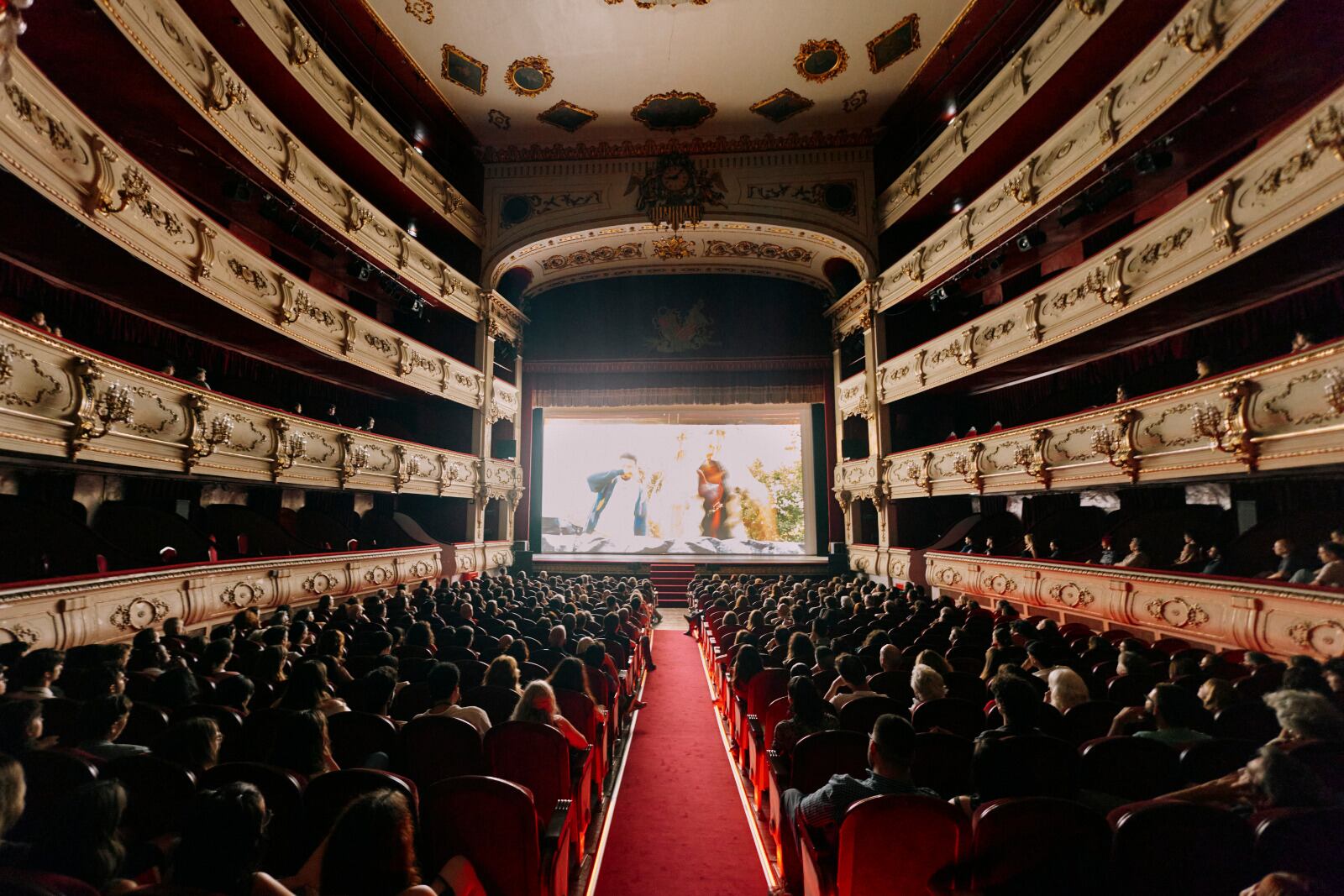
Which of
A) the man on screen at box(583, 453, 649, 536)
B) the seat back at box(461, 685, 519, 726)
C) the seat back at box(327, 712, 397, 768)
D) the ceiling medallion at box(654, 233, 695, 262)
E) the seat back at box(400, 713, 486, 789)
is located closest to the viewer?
the seat back at box(400, 713, 486, 789)

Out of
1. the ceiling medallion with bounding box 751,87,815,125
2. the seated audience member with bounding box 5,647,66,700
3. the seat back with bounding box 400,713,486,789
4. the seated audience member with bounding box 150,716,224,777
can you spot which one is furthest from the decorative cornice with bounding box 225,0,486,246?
the seat back with bounding box 400,713,486,789

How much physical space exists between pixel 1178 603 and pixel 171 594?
10317mm

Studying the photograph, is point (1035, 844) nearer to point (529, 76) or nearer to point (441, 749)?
point (441, 749)

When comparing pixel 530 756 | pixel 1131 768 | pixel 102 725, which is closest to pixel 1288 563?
pixel 1131 768

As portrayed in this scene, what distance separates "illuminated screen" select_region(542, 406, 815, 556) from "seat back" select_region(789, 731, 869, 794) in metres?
15.2

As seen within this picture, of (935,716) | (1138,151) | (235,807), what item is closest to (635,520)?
(1138,151)

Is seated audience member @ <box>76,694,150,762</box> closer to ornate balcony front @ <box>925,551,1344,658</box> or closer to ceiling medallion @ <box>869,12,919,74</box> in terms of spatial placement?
ornate balcony front @ <box>925,551,1344,658</box>

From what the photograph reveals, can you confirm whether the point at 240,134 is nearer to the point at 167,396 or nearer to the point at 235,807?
the point at 167,396

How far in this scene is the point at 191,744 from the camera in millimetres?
2393

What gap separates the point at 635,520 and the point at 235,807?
660 inches

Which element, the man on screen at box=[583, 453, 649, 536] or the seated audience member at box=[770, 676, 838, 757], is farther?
the man on screen at box=[583, 453, 649, 536]

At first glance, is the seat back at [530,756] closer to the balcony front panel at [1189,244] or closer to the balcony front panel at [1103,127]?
the balcony front panel at [1189,244]

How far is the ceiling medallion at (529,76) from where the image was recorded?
12.2 m

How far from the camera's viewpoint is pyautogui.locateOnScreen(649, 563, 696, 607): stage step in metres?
14.2
